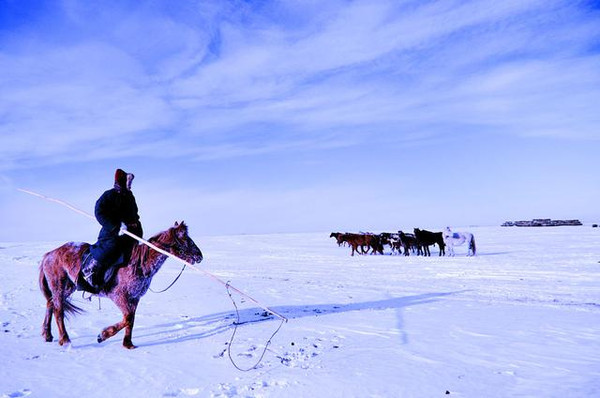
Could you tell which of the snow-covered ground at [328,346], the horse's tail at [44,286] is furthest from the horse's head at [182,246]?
the horse's tail at [44,286]

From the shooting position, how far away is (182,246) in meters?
6.05

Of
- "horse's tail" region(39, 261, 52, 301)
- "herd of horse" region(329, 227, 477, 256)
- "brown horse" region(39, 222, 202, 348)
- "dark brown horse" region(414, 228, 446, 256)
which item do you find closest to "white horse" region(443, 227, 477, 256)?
"herd of horse" region(329, 227, 477, 256)

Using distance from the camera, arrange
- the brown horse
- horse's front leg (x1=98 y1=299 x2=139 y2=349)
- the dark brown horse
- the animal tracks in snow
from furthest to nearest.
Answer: the dark brown horse, the brown horse, horse's front leg (x1=98 y1=299 x2=139 y2=349), the animal tracks in snow

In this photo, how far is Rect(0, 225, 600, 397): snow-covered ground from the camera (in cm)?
427

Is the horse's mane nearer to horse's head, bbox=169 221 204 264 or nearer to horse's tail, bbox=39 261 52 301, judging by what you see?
horse's head, bbox=169 221 204 264

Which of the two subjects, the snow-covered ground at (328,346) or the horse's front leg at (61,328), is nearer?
the snow-covered ground at (328,346)

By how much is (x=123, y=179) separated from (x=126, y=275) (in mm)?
1490

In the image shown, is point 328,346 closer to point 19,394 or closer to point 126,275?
point 126,275

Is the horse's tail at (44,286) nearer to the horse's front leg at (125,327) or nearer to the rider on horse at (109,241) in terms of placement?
the rider on horse at (109,241)

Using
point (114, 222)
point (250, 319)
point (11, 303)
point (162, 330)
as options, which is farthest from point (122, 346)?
point (11, 303)

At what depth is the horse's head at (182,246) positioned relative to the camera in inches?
237

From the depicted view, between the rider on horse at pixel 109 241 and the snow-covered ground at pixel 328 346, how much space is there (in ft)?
3.55

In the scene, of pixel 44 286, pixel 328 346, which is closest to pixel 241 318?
pixel 328 346

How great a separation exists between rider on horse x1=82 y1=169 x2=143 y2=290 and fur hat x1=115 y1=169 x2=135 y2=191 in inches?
0.6
